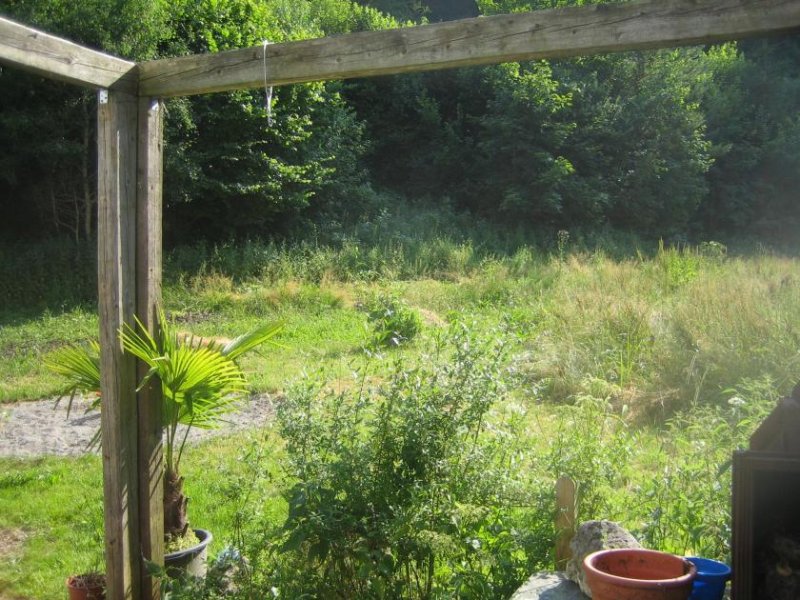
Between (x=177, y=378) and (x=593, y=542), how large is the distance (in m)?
1.89

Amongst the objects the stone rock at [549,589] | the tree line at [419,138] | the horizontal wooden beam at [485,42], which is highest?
the tree line at [419,138]

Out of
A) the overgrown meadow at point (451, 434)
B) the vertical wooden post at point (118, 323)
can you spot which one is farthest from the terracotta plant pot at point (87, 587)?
the overgrown meadow at point (451, 434)

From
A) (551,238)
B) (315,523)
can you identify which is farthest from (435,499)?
(551,238)

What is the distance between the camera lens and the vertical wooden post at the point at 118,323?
3.54 meters

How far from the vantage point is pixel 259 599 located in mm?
3449

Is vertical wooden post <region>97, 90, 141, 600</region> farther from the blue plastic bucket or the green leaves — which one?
the blue plastic bucket

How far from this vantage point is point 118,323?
11.8ft

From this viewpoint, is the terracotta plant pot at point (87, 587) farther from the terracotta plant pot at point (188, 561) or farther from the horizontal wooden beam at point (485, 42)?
the horizontal wooden beam at point (485, 42)

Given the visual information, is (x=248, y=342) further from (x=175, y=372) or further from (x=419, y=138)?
(x=419, y=138)

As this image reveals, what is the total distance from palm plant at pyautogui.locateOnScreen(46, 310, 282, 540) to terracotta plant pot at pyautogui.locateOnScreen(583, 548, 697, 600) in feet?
6.34

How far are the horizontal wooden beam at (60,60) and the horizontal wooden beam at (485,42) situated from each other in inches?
5.3

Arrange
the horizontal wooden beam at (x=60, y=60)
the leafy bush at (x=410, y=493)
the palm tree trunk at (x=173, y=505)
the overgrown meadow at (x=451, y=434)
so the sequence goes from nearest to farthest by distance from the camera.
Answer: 1. the horizontal wooden beam at (x=60, y=60)
2. the leafy bush at (x=410, y=493)
3. the overgrown meadow at (x=451, y=434)
4. the palm tree trunk at (x=173, y=505)

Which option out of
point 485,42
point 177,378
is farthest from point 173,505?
point 485,42

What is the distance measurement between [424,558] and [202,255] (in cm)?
1225
